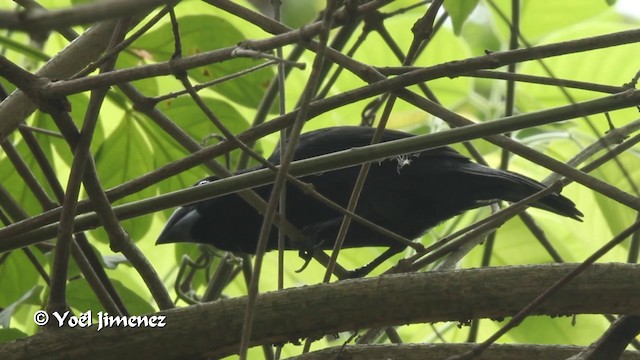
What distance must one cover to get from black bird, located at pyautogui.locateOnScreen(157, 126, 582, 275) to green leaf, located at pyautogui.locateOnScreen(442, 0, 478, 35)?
2.39ft

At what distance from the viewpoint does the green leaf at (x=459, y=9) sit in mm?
1975

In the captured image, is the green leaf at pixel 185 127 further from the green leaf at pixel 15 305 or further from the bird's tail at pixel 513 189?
the bird's tail at pixel 513 189

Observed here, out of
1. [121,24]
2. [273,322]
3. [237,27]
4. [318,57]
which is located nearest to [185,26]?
[237,27]

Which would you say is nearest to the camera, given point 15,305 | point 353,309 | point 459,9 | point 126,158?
point 353,309

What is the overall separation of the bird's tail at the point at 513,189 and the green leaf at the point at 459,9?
21.5 inches

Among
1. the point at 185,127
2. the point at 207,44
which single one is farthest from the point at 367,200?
the point at 207,44

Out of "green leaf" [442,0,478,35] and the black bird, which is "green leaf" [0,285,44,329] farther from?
"green leaf" [442,0,478,35]

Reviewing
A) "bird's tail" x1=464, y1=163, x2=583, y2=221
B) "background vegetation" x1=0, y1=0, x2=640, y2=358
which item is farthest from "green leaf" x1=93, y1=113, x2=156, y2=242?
"bird's tail" x1=464, y1=163, x2=583, y2=221

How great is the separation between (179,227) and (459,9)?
1264 millimetres

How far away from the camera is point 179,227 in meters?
2.85

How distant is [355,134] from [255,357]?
33.2 inches

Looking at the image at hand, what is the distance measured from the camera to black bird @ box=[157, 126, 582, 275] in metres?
2.81

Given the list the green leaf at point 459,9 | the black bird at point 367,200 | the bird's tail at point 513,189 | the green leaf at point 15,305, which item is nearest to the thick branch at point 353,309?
the green leaf at point 15,305

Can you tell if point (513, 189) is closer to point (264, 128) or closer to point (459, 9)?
point (459, 9)
